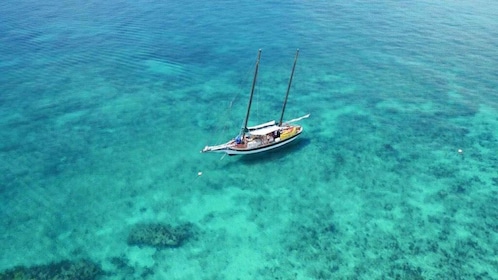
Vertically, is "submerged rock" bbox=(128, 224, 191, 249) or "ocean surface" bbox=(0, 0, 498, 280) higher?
"ocean surface" bbox=(0, 0, 498, 280)

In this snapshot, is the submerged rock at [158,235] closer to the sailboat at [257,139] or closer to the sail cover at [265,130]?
the sailboat at [257,139]

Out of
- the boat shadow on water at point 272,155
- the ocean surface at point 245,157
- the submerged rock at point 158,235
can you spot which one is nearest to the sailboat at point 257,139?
the boat shadow on water at point 272,155

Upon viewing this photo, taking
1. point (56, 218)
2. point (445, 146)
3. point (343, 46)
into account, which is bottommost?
point (56, 218)

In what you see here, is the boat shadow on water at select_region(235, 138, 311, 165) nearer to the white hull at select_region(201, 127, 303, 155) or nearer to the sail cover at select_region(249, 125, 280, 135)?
the white hull at select_region(201, 127, 303, 155)

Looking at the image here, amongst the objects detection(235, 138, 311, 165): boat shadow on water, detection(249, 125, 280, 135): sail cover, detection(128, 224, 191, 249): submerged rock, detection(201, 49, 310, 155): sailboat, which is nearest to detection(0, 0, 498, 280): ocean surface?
detection(128, 224, 191, 249): submerged rock

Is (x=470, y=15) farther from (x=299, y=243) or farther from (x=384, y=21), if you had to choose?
(x=299, y=243)

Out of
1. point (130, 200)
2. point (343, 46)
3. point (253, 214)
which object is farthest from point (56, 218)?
point (343, 46)

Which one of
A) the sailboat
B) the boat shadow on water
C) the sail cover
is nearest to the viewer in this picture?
the sailboat
